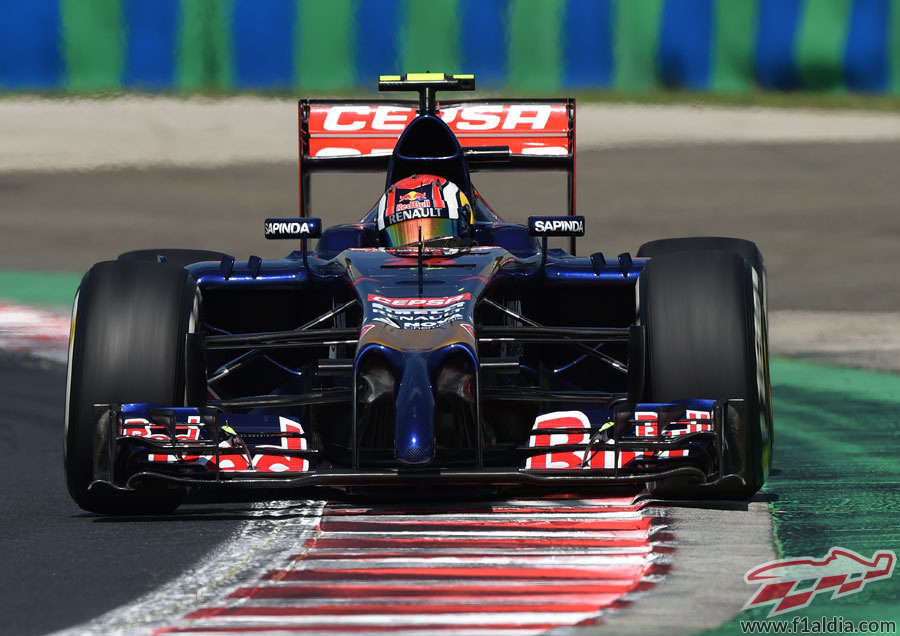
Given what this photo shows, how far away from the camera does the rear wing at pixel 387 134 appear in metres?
A: 10.5

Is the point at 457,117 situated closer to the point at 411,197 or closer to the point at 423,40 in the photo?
the point at 411,197

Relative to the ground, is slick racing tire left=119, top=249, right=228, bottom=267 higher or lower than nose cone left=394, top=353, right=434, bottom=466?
higher

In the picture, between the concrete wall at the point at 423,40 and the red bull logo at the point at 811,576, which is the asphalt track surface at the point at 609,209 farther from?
the red bull logo at the point at 811,576

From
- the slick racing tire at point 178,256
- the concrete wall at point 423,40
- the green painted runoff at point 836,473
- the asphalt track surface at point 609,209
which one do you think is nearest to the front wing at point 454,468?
the green painted runoff at point 836,473

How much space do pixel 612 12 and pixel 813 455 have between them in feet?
46.9

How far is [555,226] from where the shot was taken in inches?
340

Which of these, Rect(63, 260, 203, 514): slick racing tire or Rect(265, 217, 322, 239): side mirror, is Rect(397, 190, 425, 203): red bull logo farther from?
Rect(63, 260, 203, 514): slick racing tire

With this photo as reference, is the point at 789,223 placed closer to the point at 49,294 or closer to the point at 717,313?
the point at 49,294

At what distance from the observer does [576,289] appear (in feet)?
27.2

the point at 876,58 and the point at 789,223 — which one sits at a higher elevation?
the point at 876,58

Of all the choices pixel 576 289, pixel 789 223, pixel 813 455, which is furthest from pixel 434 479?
pixel 789 223

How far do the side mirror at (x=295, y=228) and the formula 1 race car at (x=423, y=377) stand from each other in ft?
0.04

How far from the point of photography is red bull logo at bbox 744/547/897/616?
18.8 feet

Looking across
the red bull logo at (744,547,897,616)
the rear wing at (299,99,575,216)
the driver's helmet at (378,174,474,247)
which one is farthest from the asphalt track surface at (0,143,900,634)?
the red bull logo at (744,547,897,616)
